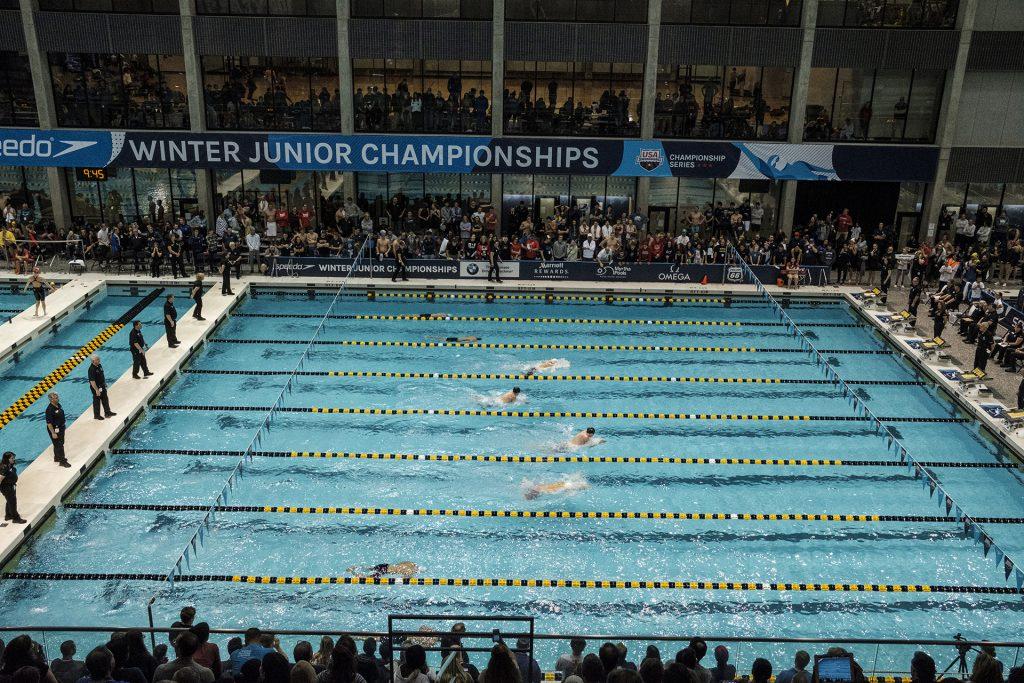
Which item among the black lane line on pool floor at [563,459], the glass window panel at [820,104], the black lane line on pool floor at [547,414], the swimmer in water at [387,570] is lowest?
the swimmer in water at [387,570]

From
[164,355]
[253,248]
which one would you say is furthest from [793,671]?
[253,248]

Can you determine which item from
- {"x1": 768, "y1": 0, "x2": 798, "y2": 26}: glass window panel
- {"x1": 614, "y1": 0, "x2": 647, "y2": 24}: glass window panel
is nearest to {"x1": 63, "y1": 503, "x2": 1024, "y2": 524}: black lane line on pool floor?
{"x1": 614, "y1": 0, "x2": 647, "y2": 24}: glass window panel

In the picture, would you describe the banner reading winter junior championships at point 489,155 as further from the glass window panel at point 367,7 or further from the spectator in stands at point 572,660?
the spectator in stands at point 572,660

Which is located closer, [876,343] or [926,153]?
[876,343]

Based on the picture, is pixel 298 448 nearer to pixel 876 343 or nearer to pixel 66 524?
pixel 66 524

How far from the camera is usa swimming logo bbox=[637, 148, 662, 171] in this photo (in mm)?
21812

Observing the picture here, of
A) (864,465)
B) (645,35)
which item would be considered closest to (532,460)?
(864,465)

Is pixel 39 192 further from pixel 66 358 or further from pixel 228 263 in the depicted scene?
pixel 66 358

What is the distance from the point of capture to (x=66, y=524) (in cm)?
1073

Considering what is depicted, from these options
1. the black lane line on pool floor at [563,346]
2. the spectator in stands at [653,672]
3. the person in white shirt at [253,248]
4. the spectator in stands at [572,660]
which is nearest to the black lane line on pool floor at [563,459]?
the black lane line on pool floor at [563,346]

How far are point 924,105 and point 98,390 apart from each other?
2006 centimetres

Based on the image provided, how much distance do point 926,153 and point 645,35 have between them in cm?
764

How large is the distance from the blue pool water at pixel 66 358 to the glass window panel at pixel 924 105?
1822cm

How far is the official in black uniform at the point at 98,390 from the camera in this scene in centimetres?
1241
